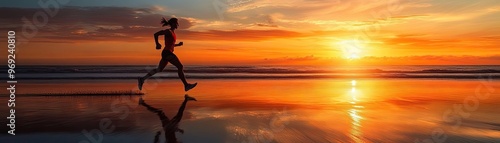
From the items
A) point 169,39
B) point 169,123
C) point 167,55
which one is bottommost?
point 169,123

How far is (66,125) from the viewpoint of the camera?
616 cm

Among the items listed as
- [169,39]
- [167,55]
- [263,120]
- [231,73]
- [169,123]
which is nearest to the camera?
[169,123]

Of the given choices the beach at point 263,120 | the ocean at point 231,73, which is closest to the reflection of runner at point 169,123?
the beach at point 263,120

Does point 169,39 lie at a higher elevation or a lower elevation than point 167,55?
higher

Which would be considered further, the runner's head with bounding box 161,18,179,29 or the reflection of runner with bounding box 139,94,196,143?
the runner's head with bounding box 161,18,179,29

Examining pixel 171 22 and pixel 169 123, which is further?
pixel 171 22

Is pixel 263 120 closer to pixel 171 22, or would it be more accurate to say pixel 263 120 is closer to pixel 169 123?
pixel 169 123

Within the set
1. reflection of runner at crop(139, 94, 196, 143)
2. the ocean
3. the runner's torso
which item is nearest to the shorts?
the runner's torso

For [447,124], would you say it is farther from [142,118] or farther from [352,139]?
[142,118]

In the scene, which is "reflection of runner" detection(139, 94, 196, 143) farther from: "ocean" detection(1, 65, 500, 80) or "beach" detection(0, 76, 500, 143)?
"ocean" detection(1, 65, 500, 80)

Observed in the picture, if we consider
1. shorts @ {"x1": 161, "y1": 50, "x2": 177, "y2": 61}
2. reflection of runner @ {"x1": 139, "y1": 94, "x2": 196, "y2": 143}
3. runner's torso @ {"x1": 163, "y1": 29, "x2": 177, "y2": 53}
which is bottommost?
Answer: reflection of runner @ {"x1": 139, "y1": 94, "x2": 196, "y2": 143}

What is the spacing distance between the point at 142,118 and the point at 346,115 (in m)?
3.94

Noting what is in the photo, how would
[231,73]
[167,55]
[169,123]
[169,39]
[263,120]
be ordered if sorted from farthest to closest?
[231,73], [167,55], [169,39], [263,120], [169,123]

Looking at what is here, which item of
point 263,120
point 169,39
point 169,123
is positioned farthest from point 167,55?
point 263,120
